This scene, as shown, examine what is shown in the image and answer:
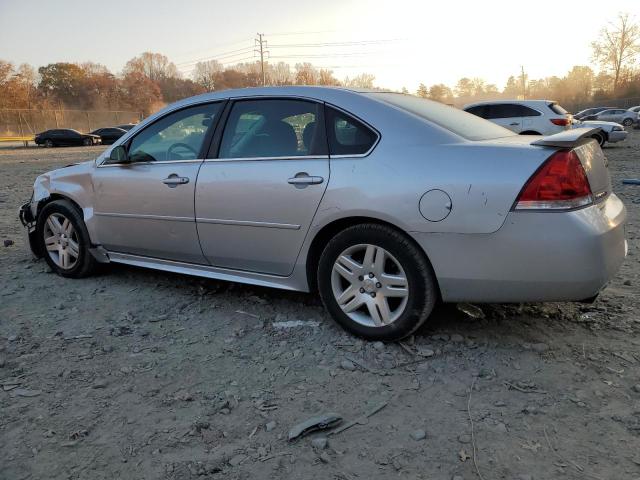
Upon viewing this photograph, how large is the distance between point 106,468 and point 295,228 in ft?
5.44

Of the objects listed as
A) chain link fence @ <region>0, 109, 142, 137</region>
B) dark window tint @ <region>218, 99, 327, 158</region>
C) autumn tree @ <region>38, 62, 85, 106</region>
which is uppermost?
autumn tree @ <region>38, 62, 85, 106</region>

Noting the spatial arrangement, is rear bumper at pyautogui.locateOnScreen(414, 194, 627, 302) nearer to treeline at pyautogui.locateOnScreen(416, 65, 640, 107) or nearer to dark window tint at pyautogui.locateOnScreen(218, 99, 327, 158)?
dark window tint at pyautogui.locateOnScreen(218, 99, 327, 158)

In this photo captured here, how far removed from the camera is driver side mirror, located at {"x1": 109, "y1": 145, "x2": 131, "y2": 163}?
4.04m

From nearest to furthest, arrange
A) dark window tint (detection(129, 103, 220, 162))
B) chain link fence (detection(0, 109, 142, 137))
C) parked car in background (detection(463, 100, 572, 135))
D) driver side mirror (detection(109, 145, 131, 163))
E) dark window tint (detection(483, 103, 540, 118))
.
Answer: dark window tint (detection(129, 103, 220, 162)), driver side mirror (detection(109, 145, 131, 163)), parked car in background (detection(463, 100, 572, 135)), dark window tint (detection(483, 103, 540, 118)), chain link fence (detection(0, 109, 142, 137))

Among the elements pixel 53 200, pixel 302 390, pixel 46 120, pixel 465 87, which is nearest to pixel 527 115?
pixel 53 200

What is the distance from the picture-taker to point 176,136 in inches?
156

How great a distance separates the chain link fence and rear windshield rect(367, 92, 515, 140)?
5276 centimetres

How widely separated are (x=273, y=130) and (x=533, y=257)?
71.8 inches

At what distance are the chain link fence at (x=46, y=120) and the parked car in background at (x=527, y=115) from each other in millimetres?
46641

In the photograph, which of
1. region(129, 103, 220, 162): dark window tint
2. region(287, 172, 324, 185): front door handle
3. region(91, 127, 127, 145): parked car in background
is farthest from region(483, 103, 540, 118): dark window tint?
region(91, 127, 127, 145): parked car in background

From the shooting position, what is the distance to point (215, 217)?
11.6 ft

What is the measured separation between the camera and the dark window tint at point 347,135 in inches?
120

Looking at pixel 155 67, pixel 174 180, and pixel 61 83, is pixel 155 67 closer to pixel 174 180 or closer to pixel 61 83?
pixel 61 83

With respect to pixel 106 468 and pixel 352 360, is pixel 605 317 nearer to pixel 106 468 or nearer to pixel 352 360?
pixel 352 360
